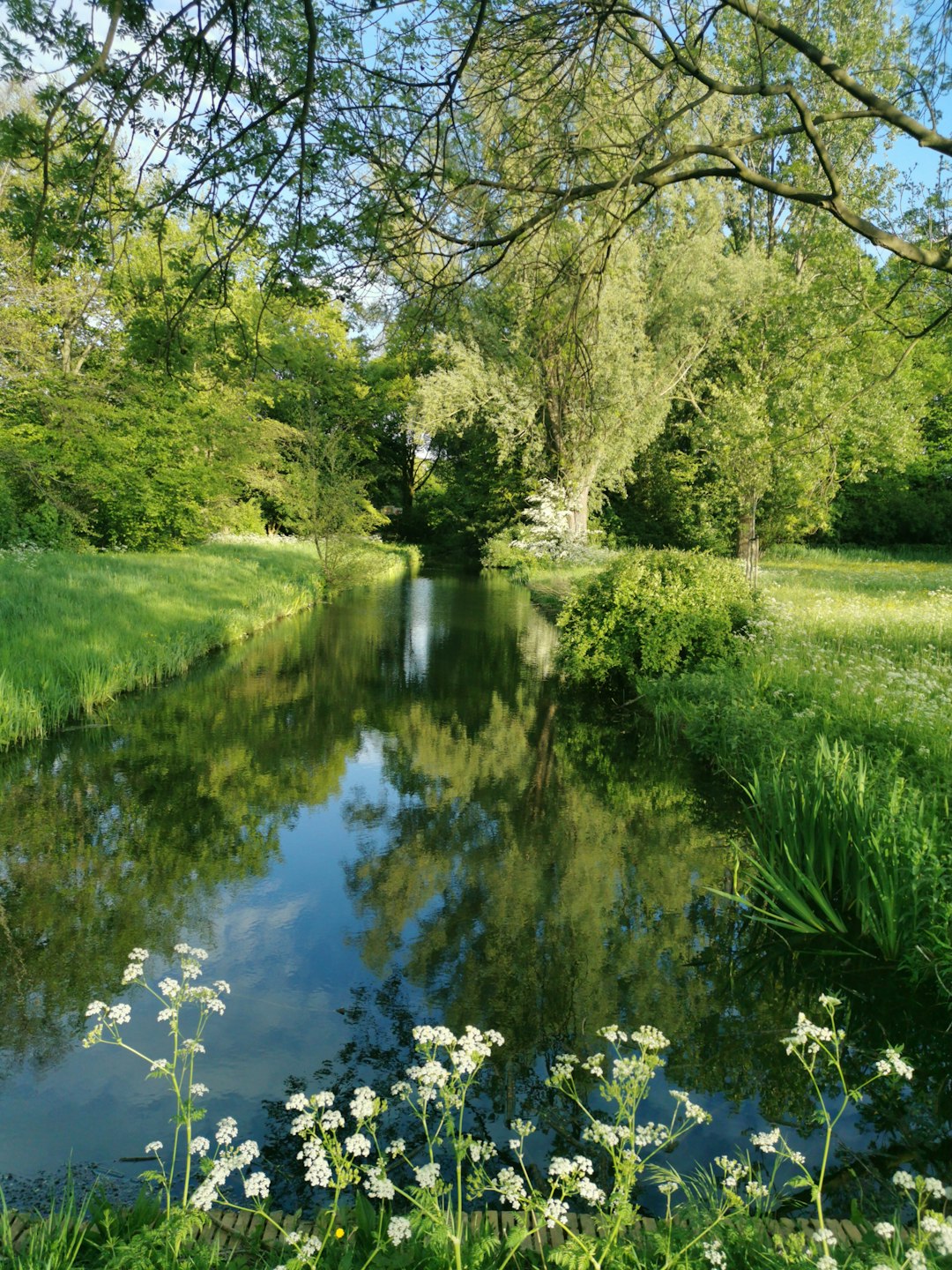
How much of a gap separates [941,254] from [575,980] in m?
6.24

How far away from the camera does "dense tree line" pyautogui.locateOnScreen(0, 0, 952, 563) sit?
5574mm

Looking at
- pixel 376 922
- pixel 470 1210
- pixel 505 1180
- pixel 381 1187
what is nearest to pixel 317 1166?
pixel 381 1187

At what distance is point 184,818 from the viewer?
22.8ft

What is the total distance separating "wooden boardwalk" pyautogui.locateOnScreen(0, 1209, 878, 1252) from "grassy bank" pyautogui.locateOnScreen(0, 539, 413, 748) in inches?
273

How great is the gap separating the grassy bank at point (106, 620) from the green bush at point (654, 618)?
6.33 metres

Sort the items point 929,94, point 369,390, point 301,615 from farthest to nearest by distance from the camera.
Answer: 1. point 369,390
2. point 301,615
3. point 929,94

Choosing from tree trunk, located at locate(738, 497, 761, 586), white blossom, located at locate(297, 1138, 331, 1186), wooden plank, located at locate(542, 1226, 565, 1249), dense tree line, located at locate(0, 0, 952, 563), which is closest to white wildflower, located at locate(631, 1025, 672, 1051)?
wooden plank, located at locate(542, 1226, 565, 1249)

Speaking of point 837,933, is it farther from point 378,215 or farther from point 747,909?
point 378,215

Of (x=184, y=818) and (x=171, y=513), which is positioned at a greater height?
(x=171, y=513)

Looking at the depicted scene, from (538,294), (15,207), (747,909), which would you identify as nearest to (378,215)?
(538,294)

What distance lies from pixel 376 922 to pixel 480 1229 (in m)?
3.11

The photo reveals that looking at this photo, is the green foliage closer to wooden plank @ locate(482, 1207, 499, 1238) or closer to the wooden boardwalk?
the wooden boardwalk

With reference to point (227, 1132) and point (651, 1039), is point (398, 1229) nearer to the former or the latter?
point (227, 1132)

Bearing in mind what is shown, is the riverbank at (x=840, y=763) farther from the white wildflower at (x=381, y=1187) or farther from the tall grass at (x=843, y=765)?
the white wildflower at (x=381, y=1187)
